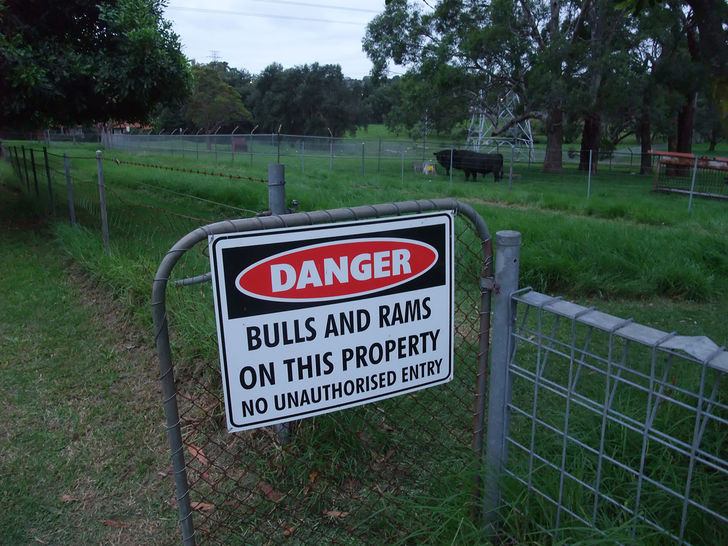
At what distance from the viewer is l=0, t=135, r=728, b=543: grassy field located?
3.14m

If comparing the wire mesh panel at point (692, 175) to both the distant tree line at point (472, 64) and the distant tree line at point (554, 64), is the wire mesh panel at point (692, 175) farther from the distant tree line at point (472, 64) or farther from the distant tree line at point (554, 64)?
the distant tree line at point (554, 64)

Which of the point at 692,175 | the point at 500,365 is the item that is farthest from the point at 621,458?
the point at 692,175

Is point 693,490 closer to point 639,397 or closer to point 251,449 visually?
point 639,397

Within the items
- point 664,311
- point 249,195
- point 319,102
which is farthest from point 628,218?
point 319,102

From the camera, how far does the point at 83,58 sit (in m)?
8.34

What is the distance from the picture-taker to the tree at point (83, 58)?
26.1 feet

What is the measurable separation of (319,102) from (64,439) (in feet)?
166

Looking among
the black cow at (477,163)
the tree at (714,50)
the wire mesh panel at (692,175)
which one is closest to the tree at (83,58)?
the tree at (714,50)

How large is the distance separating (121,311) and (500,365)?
4.08m

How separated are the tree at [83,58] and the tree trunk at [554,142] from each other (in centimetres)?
1921

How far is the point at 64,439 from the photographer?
3.61m

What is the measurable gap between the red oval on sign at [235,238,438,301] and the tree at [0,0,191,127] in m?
7.22

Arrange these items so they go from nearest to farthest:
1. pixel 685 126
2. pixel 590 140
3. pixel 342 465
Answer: pixel 342 465 → pixel 685 126 → pixel 590 140

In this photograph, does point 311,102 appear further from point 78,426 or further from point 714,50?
point 714,50
